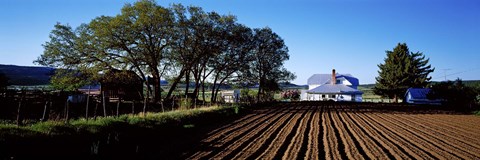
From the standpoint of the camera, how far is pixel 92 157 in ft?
32.0

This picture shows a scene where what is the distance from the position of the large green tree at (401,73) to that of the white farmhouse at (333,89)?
1015 cm

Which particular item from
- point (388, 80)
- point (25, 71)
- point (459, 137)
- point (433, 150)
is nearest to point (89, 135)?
point (433, 150)

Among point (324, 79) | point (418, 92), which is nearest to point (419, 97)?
point (418, 92)

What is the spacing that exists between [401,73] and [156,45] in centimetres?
4350

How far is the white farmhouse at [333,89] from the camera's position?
71250 millimetres

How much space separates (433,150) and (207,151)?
761cm

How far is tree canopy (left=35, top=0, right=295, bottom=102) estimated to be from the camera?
28.8 meters

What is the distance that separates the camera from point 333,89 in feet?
238

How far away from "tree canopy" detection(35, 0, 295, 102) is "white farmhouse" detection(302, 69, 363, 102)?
115 ft

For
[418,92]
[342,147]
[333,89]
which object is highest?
[333,89]

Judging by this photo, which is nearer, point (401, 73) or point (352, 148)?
point (352, 148)

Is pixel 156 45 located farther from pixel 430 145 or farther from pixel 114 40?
pixel 430 145

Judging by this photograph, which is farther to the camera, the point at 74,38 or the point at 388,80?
the point at 388,80

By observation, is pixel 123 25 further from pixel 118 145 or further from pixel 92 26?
pixel 118 145
